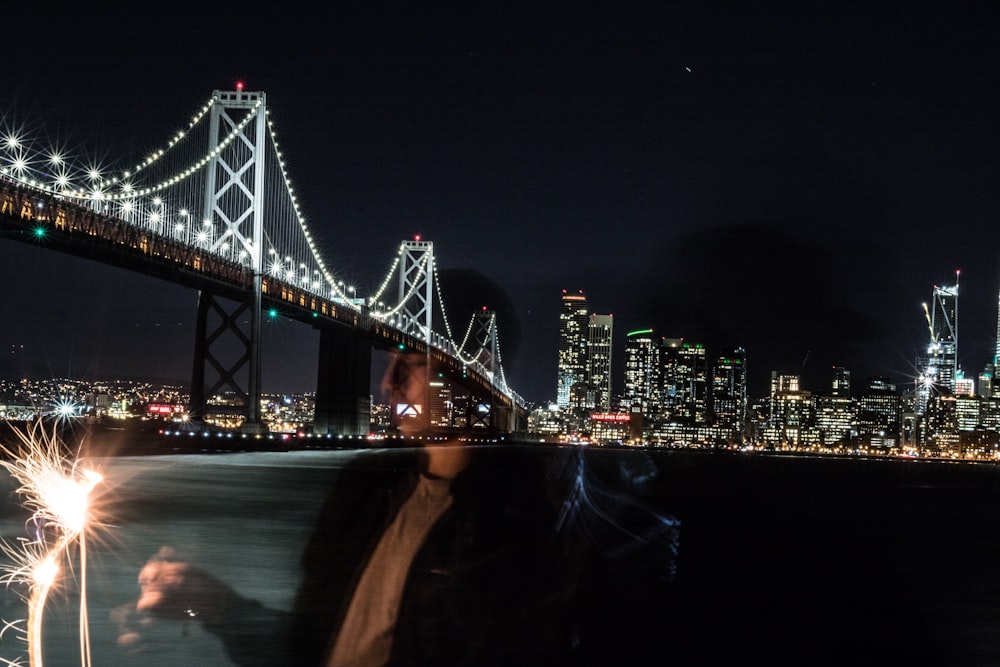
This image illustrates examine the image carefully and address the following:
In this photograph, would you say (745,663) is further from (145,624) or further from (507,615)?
(145,624)

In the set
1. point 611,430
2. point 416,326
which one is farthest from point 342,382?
point 611,430

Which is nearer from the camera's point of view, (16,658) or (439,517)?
(16,658)

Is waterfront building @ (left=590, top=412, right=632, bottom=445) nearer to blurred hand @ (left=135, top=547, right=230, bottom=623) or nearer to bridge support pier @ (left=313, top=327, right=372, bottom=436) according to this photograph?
bridge support pier @ (left=313, top=327, right=372, bottom=436)

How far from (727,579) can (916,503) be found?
3221cm

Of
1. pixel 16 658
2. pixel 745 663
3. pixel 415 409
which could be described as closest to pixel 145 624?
pixel 16 658

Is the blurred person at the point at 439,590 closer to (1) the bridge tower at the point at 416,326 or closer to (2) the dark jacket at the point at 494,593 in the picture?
(2) the dark jacket at the point at 494,593

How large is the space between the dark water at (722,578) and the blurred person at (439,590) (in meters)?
0.31

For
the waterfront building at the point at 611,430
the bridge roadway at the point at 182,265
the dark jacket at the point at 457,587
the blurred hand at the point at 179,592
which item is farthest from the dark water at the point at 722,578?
the waterfront building at the point at 611,430

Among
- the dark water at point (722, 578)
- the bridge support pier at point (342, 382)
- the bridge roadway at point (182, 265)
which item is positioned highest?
the bridge roadway at point (182, 265)

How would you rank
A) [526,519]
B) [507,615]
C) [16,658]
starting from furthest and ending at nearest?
[526,519], [507,615], [16,658]

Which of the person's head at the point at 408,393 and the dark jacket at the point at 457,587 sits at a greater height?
the person's head at the point at 408,393

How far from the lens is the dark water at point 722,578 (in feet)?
31.4

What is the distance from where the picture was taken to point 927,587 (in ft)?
52.6

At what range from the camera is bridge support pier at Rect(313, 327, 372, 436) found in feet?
239
